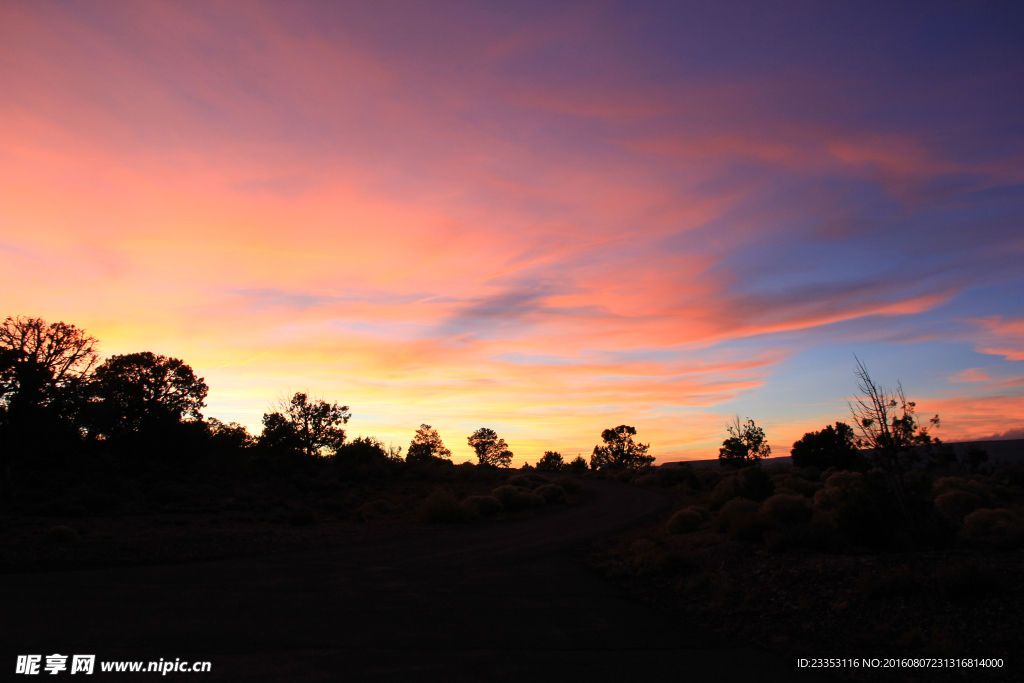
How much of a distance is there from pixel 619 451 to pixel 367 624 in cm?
10956

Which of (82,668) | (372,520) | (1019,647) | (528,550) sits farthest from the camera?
(372,520)

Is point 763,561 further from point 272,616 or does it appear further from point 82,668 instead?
point 82,668

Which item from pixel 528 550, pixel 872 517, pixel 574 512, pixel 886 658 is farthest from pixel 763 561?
pixel 574 512

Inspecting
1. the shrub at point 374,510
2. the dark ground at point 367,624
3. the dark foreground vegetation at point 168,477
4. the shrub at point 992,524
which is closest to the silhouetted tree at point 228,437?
the dark foreground vegetation at point 168,477

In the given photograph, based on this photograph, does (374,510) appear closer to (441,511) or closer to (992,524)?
(441,511)

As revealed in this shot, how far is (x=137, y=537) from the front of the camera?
17031mm

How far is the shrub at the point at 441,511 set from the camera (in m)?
24.8

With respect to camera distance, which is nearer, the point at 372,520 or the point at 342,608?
the point at 342,608

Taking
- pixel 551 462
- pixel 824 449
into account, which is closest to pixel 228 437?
pixel 824 449

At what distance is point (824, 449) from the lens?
5128 centimetres

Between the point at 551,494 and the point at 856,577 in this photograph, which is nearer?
the point at 856,577

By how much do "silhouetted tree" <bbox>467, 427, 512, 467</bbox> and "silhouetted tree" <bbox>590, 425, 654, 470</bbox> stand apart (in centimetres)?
1935

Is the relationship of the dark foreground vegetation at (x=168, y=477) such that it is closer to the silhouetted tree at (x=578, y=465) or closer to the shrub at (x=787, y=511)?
the shrub at (x=787, y=511)

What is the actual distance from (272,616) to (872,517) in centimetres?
1270
